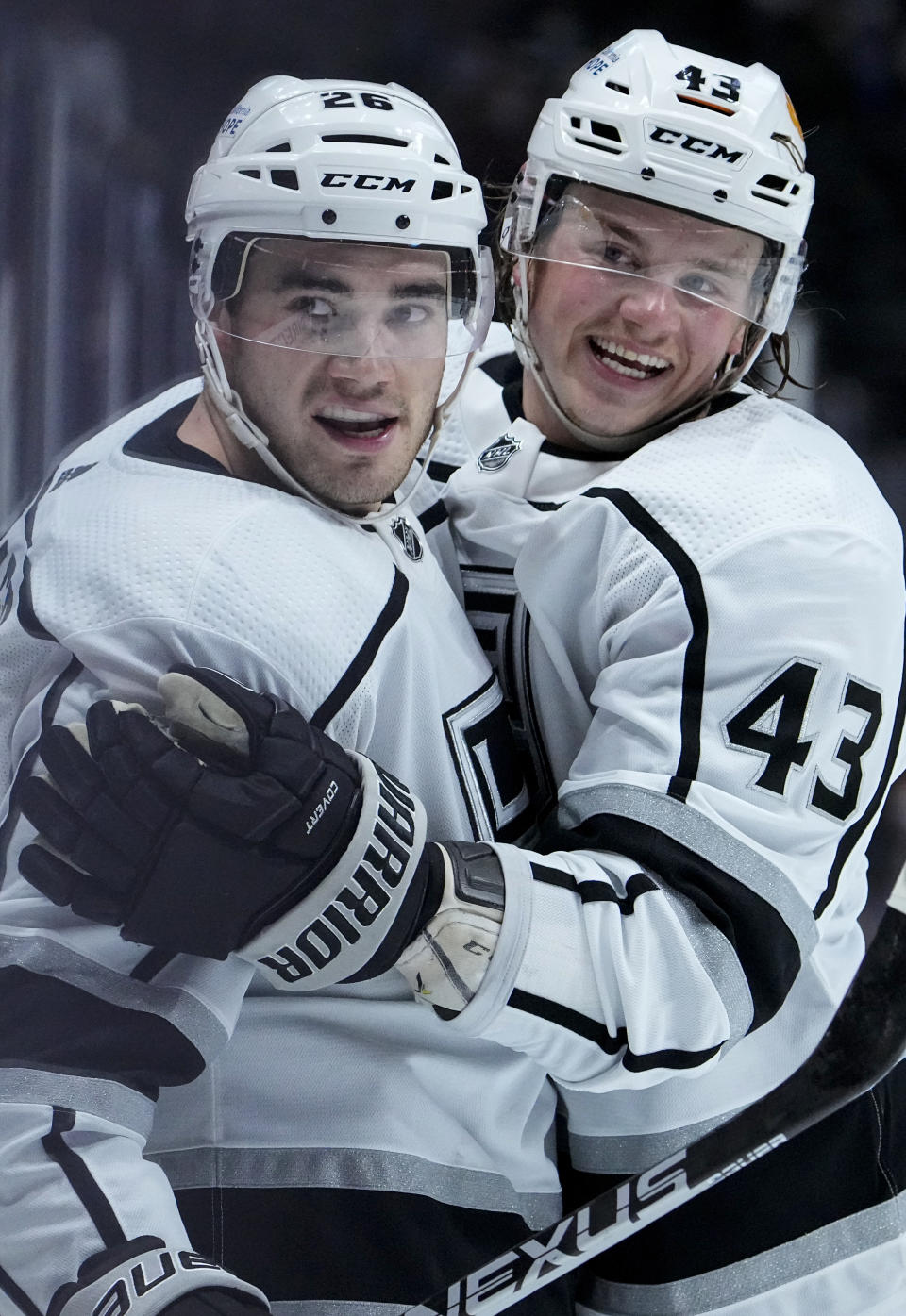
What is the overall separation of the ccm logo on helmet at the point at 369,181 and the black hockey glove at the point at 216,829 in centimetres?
44

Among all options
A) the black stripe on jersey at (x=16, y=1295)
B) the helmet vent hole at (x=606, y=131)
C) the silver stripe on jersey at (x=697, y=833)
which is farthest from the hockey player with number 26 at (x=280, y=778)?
the helmet vent hole at (x=606, y=131)

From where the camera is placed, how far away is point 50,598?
106 cm

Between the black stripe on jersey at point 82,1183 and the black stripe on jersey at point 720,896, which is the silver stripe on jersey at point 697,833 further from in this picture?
the black stripe on jersey at point 82,1183

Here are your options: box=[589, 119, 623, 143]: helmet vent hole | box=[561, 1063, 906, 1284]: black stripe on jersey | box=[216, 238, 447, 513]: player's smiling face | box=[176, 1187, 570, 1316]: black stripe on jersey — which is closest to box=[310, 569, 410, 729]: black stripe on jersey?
box=[216, 238, 447, 513]: player's smiling face

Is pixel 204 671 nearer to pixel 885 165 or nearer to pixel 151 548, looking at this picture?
pixel 151 548

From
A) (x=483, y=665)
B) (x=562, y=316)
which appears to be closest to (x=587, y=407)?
(x=562, y=316)

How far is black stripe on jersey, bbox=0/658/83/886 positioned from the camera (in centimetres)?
102

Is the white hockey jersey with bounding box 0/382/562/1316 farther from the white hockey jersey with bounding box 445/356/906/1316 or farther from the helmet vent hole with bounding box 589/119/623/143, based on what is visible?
the helmet vent hole with bounding box 589/119/623/143

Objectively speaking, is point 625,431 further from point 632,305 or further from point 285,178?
point 285,178

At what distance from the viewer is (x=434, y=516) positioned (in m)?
1.49

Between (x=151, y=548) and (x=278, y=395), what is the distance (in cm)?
21

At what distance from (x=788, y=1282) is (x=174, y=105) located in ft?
4.46

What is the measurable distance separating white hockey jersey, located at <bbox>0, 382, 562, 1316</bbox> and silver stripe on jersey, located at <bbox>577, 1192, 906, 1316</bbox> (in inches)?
8.2

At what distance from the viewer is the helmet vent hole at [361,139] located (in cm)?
111
